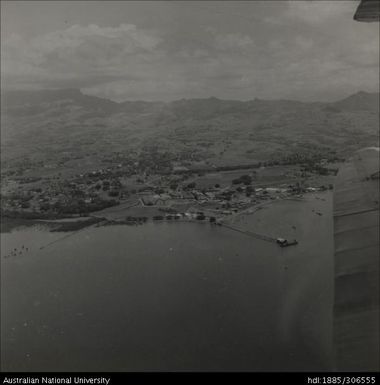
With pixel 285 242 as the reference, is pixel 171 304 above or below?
below

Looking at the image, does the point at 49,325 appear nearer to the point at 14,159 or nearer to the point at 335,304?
the point at 335,304

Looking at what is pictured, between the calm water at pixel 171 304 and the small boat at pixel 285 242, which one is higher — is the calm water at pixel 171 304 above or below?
below

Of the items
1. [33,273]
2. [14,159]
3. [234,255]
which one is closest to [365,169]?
[234,255]

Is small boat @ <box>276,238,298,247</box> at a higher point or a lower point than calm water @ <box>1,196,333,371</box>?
higher

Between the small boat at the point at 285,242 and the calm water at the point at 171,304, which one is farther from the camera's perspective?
the small boat at the point at 285,242

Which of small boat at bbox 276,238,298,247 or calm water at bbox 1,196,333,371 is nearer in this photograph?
calm water at bbox 1,196,333,371

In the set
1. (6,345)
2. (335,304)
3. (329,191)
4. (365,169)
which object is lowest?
(6,345)

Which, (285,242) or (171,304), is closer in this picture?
(171,304)

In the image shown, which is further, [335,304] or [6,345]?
[6,345]
